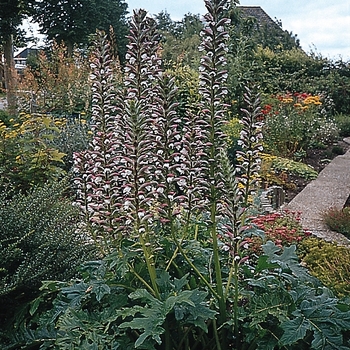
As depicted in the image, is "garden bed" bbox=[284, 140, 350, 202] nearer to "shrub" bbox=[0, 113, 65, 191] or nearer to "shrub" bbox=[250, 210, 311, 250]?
"shrub" bbox=[250, 210, 311, 250]

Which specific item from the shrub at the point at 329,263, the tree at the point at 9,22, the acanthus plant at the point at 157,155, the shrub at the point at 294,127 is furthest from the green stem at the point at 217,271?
the tree at the point at 9,22

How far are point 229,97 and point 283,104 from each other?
118 cm

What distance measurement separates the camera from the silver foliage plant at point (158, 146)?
65.6 inches

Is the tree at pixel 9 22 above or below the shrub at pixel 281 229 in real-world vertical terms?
above

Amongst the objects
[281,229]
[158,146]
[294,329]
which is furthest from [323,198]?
[158,146]

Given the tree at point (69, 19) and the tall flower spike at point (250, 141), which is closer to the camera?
the tall flower spike at point (250, 141)

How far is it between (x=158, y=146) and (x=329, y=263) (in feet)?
6.27

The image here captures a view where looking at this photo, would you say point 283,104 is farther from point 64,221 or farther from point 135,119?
point 135,119

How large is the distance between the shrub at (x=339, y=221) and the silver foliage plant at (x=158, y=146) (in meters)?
2.98

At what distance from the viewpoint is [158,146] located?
172 cm

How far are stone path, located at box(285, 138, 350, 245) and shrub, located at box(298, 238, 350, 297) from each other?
71cm

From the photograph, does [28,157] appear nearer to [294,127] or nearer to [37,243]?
[37,243]

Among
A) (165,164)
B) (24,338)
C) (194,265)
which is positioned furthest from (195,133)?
(24,338)

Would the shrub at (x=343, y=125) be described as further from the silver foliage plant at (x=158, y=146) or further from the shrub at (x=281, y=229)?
the silver foliage plant at (x=158, y=146)
